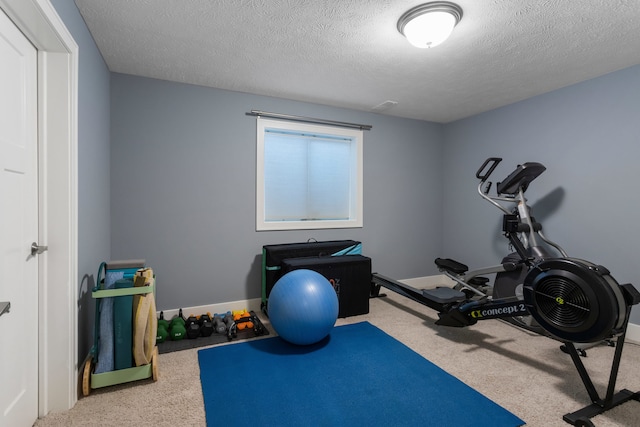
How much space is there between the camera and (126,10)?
194cm

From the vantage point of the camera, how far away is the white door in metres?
1.35

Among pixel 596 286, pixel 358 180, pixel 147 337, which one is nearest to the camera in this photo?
pixel 596 286

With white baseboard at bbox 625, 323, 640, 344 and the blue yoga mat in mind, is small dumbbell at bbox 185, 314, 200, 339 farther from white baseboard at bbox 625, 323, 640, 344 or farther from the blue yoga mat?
white baseboard at bbox 625, 323, 640, 344

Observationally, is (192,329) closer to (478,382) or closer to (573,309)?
(478,382)

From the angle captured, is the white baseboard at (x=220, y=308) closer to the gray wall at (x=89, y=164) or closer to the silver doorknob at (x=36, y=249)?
the gray wall at (x=89, y=164)

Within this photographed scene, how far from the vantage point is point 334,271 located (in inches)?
124

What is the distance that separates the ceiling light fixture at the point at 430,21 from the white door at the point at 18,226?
6.86 ft

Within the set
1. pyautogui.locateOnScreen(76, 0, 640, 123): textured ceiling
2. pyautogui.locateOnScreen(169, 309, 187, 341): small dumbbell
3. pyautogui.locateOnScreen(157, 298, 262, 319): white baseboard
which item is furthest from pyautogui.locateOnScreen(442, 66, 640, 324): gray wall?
pyautogui.locateOnScreen(169, 309, 187, 341): small dumbbell

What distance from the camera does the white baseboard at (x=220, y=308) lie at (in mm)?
3073

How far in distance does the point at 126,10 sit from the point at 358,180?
2797 millimetres

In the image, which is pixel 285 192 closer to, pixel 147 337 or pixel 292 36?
pixel 292 36

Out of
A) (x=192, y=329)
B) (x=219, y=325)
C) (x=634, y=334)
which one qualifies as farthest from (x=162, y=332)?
(x=634, y=334)

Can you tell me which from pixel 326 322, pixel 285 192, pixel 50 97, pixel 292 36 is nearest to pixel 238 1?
pixel 292 36

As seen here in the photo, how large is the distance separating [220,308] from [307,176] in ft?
5.88
